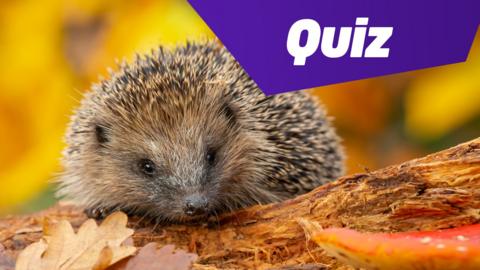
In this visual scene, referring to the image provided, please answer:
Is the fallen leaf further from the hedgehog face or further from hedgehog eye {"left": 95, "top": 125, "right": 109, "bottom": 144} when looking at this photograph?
hedgehog eye {"left": 95, "top": 125, "right": 109, "bottom": 144}

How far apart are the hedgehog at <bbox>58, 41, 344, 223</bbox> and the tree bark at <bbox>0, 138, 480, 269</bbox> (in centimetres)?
11

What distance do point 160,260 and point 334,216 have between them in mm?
552

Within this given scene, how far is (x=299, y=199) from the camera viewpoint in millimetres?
2561

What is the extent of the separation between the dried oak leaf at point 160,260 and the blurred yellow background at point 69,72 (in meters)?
1.09

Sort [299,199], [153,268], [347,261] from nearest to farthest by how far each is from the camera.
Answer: [347,261] → [153,268] → [299,199]

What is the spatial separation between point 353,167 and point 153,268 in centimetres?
243

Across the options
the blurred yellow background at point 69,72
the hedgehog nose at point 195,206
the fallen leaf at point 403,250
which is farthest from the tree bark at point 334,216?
the blurred yellow background at point 69,72

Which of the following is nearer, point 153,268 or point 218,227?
point 153,268

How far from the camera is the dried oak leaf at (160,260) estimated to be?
2.17 m

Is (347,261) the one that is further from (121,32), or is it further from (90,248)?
(121,32)

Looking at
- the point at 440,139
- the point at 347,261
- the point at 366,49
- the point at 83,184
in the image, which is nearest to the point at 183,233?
the point at 83,184

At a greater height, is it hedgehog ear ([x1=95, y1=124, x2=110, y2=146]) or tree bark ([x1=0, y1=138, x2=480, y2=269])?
hedgehog ear ([x1=95, y1=124, x2=110, y2=146])

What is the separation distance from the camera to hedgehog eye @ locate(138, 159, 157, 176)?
2.80m

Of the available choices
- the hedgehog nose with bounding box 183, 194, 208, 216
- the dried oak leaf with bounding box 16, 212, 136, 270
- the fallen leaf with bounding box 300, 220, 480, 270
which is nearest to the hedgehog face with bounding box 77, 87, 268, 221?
the hedgehog nose with bounding box 183, 194, 208, 216
